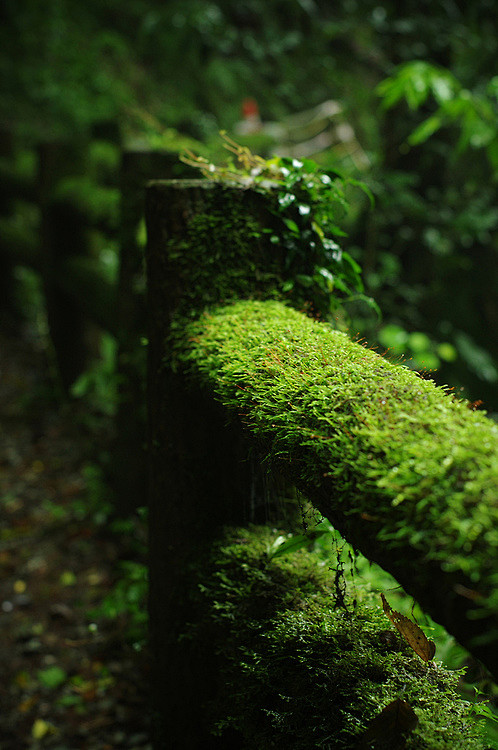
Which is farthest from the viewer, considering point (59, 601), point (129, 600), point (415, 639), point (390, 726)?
point (59, 601)

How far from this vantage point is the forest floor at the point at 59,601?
2289 mm

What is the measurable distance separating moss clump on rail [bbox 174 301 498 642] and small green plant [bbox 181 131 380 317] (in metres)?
0.46

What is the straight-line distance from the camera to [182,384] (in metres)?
1.67

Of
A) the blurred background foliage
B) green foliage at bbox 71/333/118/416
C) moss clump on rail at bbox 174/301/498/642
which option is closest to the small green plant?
moss clump on rail at bbox 174/301/498/642

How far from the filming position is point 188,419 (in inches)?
66.8

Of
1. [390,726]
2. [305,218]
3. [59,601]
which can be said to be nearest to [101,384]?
[59,601]

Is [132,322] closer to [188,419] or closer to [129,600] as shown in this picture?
[188,419]

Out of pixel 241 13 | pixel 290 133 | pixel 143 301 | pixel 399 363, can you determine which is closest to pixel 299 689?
pixel 399 363

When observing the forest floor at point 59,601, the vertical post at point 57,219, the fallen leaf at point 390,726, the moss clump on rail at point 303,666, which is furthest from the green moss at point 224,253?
the vertical post at point 57,219

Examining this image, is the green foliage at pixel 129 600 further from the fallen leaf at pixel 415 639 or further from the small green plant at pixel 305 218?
the small green plant at pixel 305 218

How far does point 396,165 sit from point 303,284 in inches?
144

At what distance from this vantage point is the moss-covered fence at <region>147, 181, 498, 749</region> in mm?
789

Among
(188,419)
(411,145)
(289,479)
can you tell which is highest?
(411,145)

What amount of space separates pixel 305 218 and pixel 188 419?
2.75 ft
